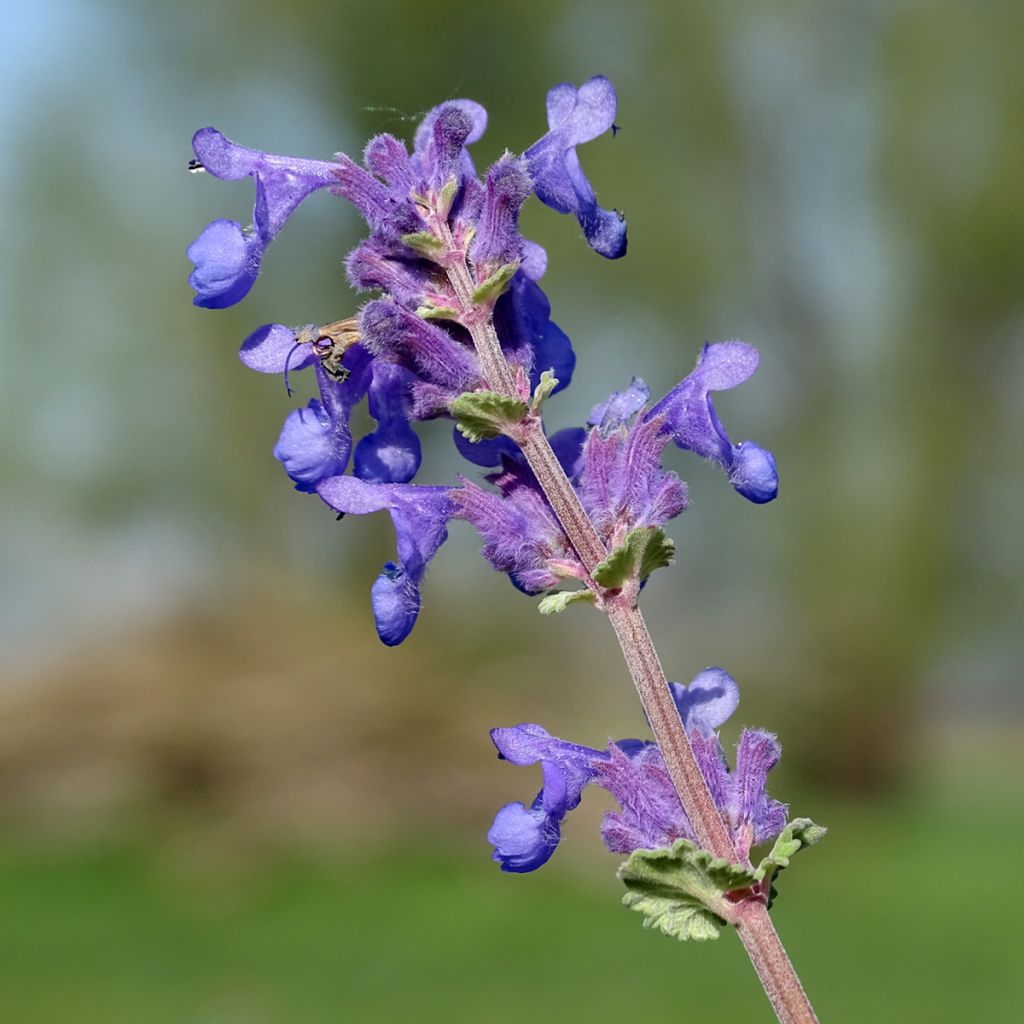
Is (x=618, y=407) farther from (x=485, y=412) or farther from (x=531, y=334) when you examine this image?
(x=485, y=412)

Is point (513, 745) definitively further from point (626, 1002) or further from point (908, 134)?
point (908, 134)

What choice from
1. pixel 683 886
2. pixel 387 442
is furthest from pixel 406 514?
pixel 683 886

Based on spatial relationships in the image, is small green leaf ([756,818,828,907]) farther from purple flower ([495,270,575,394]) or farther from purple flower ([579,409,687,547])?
purple flower ([495,270,575,394])

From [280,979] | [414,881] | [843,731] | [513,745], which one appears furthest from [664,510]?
[843,731]

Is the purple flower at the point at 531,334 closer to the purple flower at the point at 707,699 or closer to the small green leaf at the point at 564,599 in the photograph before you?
the small green leaf at the point at 564,599

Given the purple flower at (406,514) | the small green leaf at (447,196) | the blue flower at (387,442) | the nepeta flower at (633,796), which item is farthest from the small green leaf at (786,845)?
the small green leaf at (447,196)
